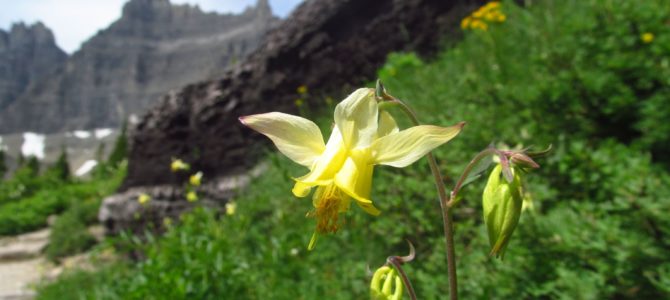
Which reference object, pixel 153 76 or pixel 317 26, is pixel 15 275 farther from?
pixel 153 76

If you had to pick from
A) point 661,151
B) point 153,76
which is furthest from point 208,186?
point 153,76

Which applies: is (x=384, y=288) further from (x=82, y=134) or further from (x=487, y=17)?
(x=82, y=134)

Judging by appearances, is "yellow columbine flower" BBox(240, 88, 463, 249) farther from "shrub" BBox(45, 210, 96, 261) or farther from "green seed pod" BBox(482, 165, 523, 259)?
"shrub" BBox(45, 210, 96, 261)

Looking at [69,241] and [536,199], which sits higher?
[536,199]

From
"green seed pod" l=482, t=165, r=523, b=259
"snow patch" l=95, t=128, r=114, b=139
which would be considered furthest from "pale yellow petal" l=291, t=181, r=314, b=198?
"snow patch" l=95, t=128, r=114, b=139

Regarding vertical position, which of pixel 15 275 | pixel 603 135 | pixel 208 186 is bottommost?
pixel 15 275

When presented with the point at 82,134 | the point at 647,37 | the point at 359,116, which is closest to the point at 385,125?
the point at 359,116

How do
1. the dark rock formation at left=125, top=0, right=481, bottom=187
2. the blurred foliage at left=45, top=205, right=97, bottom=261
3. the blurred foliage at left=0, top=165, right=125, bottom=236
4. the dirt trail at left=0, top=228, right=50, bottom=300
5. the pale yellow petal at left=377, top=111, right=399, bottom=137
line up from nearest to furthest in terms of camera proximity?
the pale yellow petal at left=377, top=111, right=399, bottom=137
the dark rock formation at left=125, top=0, right=481, bottom=187
the dirt trail at left=0, top=228, right=50, bottom=300
the blurred foliage at left=45, top=205, right=97, bottom=261
the blurred foliage at left=0, top=165, right=125, bottom=236
